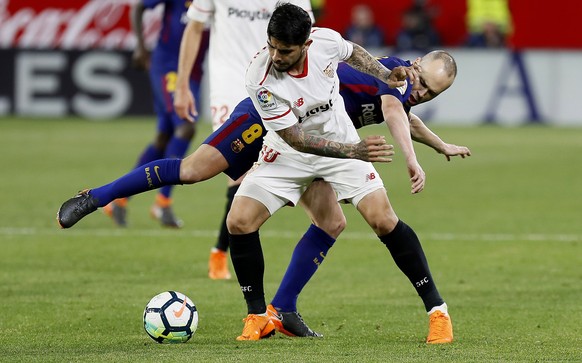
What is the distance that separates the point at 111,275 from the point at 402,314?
249cm

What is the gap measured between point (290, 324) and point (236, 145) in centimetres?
105

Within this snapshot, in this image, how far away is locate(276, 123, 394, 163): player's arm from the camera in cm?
618

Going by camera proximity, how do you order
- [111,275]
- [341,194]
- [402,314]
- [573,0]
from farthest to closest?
[573,0] < [111,275] < [402,314] < [341,194]

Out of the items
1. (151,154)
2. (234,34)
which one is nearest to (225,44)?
(234,34)

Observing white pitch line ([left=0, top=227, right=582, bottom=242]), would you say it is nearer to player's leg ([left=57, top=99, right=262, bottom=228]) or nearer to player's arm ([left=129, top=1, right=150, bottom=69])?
player's arm ([left=129, top=1, right=150, bottom=69])

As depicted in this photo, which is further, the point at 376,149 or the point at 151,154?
the point at 151,154

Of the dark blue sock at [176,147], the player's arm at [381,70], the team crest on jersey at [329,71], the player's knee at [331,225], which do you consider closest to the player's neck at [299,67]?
the team crest on jersey at [329,71]

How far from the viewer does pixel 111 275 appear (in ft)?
30.2

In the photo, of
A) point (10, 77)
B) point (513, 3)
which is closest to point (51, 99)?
point (10, 77)

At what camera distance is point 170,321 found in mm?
6621

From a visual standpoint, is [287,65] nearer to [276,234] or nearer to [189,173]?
[189,173]

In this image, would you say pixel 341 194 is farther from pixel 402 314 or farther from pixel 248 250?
pixel 402 314

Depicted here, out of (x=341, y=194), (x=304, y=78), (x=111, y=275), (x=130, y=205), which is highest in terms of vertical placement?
(x=304, y=78)

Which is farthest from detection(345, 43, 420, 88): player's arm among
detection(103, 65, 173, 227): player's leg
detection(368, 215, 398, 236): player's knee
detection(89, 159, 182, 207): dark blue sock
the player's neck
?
detection(103, 65, 173, 227): player's leg
